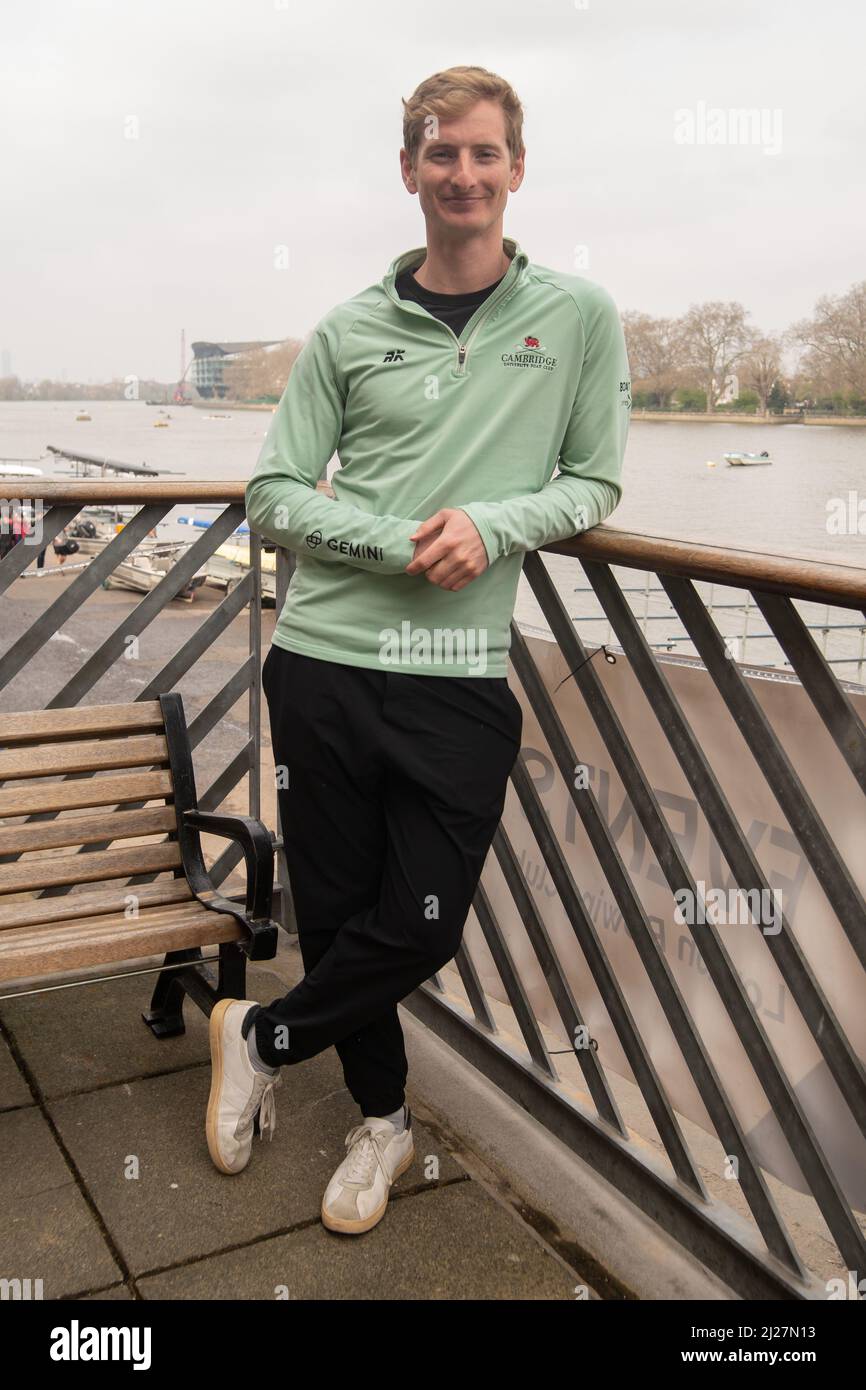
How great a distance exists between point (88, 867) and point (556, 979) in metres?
1.05

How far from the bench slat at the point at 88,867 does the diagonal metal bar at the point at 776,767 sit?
1.37 meters

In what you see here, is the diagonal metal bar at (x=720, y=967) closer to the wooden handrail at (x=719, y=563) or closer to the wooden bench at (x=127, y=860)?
the wooden handrail at (x=719, y=563)

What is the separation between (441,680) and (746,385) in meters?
14.3

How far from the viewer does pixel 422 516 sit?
6.14ft

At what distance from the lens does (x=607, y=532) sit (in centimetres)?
195

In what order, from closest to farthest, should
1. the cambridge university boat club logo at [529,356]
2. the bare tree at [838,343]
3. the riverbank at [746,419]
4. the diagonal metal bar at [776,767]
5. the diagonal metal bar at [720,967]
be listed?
the diagonal metal bar at [776,767]
the diagonal metal bar at [720,967]
the cambridge university boat club logo at [529,356]
the riverbank at [746,419]
the bare tree at [838,343]

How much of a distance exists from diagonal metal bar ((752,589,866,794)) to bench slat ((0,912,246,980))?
49.7 inches

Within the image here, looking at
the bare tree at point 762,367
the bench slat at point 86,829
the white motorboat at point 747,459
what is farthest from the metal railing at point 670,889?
Answer: the white motorboat at point 747,459

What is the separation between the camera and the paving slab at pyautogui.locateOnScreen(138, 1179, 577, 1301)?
1898mm

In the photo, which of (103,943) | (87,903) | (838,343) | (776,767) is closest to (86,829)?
(87,903)

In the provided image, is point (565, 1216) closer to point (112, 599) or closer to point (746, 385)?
point (746, 385)

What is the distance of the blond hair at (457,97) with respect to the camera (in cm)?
181

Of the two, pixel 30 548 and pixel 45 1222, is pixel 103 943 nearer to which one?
pixel 45 1222
